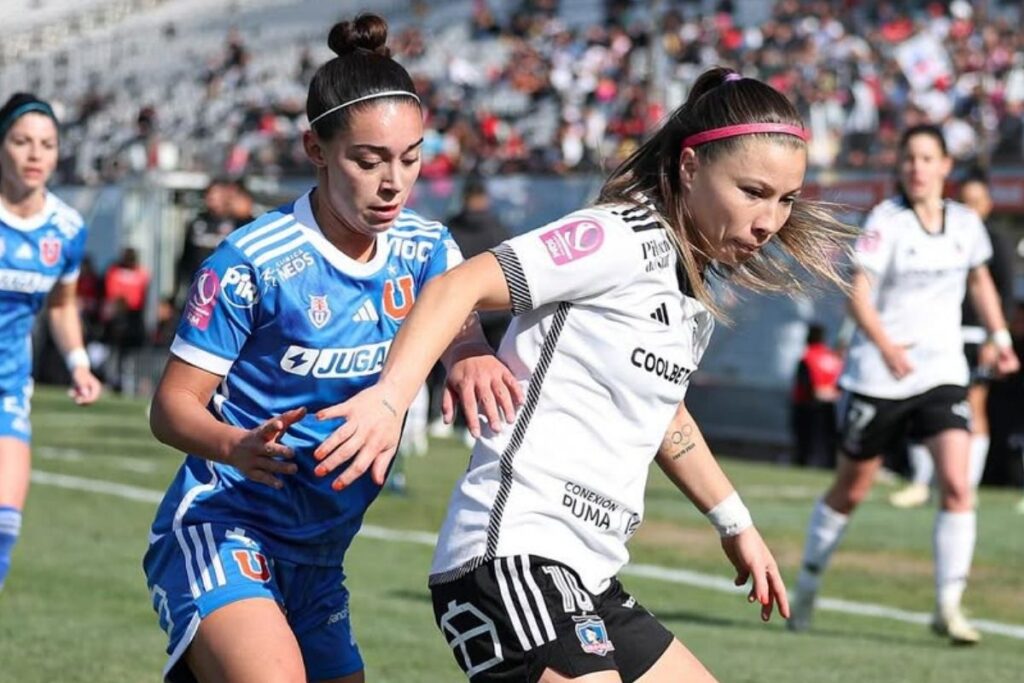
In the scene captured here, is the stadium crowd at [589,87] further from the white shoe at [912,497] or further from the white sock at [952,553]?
the white sock at [952,553]

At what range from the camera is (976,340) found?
1351cm

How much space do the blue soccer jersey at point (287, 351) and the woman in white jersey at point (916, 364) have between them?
14.6ft

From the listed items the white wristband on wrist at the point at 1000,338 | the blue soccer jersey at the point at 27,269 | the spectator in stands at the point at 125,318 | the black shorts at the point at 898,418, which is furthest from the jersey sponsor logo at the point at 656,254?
the spectator in stands at the point at 125,318

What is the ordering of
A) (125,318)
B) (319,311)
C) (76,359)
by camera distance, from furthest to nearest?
(125,318), (76,359), (319,311)

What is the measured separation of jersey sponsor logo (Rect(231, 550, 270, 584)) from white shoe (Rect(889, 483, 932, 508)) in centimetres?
1100

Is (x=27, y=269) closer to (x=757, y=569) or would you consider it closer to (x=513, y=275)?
(x=757, y=569)

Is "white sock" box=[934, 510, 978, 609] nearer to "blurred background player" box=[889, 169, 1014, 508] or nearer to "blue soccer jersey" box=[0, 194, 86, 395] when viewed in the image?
"blurred background player" box=[889, 169, 1014, 508]

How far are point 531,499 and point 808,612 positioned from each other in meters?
5.26

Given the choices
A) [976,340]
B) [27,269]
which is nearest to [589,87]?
[976,340]

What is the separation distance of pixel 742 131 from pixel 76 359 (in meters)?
4.61

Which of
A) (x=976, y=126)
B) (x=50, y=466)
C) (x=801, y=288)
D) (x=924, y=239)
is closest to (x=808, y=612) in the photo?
(x=924, y=239)

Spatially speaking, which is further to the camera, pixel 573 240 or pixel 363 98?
pixel 363 98

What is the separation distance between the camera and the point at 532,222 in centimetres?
2219

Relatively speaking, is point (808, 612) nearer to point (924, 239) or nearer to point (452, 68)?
point (924, 239)
